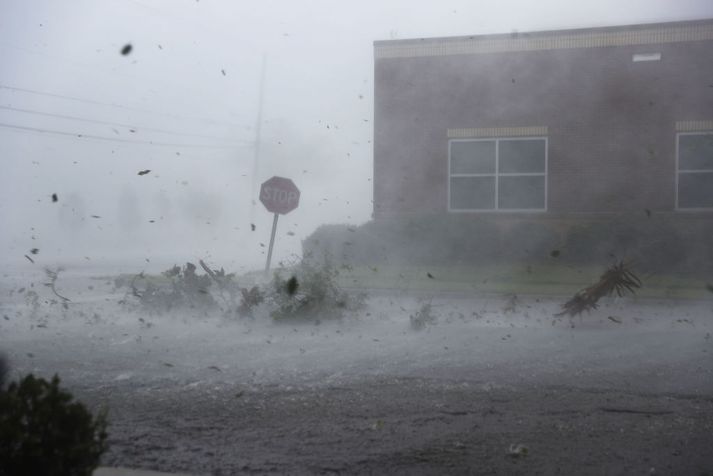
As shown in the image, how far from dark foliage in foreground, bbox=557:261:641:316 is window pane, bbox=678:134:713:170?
4.77 feet

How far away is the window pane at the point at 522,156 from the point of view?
6.77m

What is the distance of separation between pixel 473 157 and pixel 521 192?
2.13 feet

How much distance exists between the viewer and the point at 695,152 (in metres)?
5.61

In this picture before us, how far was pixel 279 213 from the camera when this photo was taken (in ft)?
15.3

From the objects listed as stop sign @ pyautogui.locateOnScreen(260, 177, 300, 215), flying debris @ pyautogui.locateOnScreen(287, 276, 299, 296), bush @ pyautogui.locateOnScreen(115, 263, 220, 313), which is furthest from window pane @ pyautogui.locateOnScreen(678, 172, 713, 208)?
bush @ pyautogui.locateOnScreen(115, 263, 220, 313)

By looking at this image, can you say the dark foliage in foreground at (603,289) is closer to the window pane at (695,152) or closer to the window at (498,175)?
the window pane at (695,152)

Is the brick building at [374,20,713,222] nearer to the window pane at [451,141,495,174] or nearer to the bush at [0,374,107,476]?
the window pane at [451,141,495,174]

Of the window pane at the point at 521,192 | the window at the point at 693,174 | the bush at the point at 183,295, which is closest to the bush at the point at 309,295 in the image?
the bush at the point at 183,295

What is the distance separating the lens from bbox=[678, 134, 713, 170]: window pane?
5105 mm

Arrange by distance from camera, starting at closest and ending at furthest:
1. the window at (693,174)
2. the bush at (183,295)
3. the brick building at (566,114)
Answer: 1. the bush at (183,295)
2. the brick building at (566,114)
3. the window at (693,174)

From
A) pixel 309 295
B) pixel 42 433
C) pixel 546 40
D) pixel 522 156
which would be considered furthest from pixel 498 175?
pixel 42 433

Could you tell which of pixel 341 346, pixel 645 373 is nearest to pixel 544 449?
pixel 645 373

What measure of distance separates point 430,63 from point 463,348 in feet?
8.46

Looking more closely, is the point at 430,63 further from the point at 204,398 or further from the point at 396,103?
the point at 204,398
